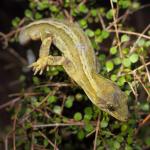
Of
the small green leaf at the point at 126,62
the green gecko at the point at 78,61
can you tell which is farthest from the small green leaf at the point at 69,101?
the small green leaf at the point at 126,62

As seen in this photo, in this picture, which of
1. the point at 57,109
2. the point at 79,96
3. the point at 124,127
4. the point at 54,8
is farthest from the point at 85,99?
the point at 54,8

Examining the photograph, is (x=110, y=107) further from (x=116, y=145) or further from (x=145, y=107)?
(x=145, y=107)

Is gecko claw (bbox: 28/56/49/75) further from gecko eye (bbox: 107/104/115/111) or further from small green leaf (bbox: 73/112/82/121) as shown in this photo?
gecko eye (bbox: 107/104/115/111)

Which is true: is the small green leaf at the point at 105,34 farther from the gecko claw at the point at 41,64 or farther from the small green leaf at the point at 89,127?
the small green leaf at the point at 89,127

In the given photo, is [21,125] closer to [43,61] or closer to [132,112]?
[43,61]

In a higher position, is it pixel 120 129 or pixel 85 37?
pixel 85 37

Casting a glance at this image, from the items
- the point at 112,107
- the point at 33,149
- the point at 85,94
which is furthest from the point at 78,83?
the point at 33,149

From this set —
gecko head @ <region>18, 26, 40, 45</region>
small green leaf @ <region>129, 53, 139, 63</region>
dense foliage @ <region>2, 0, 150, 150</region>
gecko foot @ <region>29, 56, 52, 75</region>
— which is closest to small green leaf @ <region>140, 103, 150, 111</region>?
dense foliage @ <region>2, 0, 150, 150</region>
